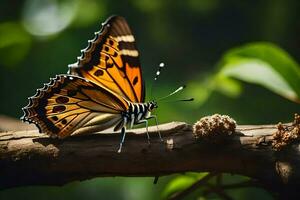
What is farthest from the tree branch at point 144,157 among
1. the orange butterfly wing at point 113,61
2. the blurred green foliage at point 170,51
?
the blurred green foliage at point 170,51

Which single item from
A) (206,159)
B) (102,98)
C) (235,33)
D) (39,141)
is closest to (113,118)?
(102,98)

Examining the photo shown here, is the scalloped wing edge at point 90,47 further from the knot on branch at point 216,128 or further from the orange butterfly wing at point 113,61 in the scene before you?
the knot on branch at point 216,128

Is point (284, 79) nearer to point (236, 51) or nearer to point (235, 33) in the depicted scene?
point (236, 51)

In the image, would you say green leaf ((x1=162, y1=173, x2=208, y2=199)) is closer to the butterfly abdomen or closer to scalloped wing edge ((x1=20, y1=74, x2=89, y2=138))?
the butterfly abdomen

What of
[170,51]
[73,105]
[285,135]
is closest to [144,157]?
[285,135]

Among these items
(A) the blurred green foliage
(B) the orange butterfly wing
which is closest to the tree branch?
(B) the orange butterfly wing
